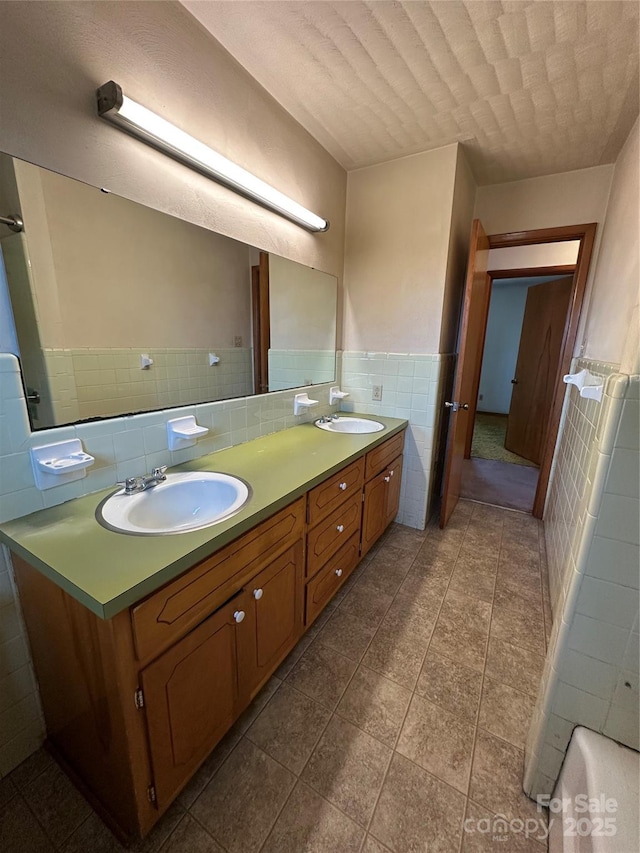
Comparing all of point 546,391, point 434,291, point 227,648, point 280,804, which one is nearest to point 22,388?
point 227,648

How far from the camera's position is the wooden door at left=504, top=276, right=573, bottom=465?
371 centimetres

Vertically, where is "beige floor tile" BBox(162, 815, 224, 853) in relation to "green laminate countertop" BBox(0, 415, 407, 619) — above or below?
below

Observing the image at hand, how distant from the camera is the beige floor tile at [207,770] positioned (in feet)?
3.46

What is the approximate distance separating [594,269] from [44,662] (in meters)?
3.46

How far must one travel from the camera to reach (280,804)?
104 cm

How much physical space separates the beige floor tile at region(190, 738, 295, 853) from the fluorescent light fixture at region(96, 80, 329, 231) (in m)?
2.10

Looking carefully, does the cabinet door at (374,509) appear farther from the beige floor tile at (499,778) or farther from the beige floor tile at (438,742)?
the beige floor tile at (499,778)

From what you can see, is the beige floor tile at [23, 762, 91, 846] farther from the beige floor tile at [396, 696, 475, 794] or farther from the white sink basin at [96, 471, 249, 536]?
the beige floor tile at [396, 696, 475, 794]

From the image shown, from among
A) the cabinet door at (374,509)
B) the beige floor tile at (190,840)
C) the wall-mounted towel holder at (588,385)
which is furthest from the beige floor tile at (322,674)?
the wall-mounted towel holder at (588,385)

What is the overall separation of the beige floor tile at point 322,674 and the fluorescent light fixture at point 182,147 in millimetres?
2087

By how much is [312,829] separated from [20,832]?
82 cm

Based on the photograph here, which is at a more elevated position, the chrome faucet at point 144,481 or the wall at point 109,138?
the wall at point 109,138

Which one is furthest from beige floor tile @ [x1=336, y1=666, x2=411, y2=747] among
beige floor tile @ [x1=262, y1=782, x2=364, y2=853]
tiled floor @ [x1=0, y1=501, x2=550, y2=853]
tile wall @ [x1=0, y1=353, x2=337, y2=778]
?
tile wall @ [x1=0, y1=353, x2=337, y2=778]

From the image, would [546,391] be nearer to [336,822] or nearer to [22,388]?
[336,822]
